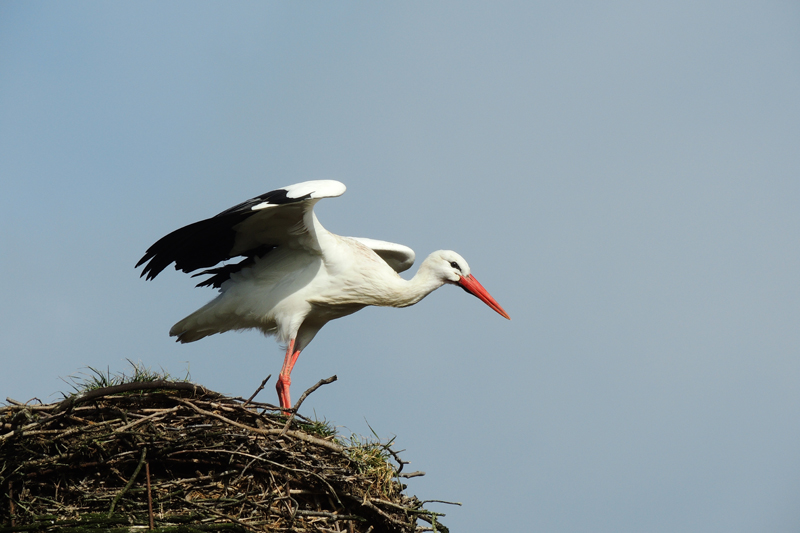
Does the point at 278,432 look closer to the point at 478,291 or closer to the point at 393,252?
the point at 478,291

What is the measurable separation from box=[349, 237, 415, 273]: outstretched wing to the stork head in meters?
0.67

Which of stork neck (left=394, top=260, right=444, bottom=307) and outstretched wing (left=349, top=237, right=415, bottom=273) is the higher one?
outstretched wing (left=349, top=237, right=415, bottom=273)

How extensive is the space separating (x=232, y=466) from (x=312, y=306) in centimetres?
209

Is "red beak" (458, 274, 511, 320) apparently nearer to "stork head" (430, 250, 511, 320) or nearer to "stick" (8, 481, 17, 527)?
"stork head" (430, 250, 511, 320)

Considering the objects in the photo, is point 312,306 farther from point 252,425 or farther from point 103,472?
point 103,472

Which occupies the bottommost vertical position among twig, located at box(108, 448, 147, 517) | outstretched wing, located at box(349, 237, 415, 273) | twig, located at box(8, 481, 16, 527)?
twig, located at box(8, 481, 16, 527)

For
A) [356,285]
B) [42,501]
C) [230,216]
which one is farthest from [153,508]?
[356,285]

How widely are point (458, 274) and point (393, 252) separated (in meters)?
0.89

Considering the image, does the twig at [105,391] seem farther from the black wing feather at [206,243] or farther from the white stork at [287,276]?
the white stork at [287,276]

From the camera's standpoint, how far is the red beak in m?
6.95

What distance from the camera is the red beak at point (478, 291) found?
6949 mm

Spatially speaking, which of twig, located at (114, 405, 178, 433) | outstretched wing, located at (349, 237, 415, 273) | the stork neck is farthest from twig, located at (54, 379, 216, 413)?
outstretched wing, located at (349, 237, 415, 273)

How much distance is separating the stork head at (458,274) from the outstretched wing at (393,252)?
0.67 metres

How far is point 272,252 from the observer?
6.43m
